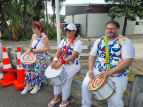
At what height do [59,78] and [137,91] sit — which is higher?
[59,78]

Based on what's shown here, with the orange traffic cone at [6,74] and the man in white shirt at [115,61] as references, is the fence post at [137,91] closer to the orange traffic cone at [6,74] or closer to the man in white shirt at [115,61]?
the man in white shirt at [115,61]

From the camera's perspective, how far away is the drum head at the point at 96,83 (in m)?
1.84

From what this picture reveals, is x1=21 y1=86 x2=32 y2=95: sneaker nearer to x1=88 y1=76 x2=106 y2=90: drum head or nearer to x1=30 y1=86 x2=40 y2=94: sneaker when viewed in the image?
x1=30 y1=86 x2=40 y2=94: sneaker

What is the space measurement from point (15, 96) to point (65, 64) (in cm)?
162

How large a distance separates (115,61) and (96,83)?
18.0 inches

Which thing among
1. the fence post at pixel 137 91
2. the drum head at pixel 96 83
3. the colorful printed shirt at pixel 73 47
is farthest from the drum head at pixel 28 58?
the fence post at pixel 137 91

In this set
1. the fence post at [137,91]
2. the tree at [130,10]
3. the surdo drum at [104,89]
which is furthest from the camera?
the tree at [130,10]

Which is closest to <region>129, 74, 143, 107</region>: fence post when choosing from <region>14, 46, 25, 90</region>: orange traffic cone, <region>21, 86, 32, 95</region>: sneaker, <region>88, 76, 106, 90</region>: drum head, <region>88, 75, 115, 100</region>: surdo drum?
<region>88, 75, 115, 100</region>: surdo drum

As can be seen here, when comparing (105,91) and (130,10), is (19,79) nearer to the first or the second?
(105,91)

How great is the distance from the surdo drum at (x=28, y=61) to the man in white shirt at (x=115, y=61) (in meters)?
1.42

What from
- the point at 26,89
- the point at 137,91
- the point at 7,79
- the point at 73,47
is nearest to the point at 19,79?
the point at 26,89

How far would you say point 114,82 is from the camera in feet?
6.44

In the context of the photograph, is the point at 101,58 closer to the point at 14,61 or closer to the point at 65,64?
the point at 65,64

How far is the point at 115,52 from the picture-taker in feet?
6.41
